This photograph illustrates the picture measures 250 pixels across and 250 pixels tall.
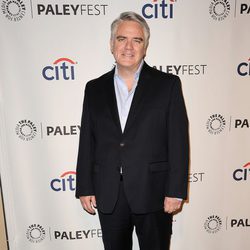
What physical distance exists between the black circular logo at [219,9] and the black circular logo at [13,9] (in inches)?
49.1

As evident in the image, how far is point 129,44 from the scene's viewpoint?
1.45 metres

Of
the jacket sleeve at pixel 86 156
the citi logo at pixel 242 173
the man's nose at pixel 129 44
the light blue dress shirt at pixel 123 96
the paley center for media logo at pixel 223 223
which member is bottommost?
the paley center for media logo at pixel 223 223

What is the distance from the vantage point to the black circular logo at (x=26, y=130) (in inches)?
75.0

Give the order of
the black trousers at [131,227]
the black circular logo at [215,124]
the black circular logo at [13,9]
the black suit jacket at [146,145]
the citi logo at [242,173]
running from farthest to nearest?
the citi logo at [242,173]
the black circular logo at [215,124]
the black circular logo at [13,9]
the black trousers at [131,227]
the black suit jacket at [146,145]

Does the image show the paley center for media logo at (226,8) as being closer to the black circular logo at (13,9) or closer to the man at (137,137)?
the man at (137,137)

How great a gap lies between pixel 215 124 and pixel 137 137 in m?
0.80

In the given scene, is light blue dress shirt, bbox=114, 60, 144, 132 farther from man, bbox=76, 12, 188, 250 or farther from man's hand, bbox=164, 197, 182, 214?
man's hand, bbox=164, 197, 182, 214

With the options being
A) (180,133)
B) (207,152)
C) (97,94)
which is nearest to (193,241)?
(207,152)

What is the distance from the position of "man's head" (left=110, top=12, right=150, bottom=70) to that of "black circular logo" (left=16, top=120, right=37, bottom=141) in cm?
83

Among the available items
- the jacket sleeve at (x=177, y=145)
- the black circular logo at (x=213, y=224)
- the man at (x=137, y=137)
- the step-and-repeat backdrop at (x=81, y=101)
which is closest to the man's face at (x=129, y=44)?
the man at (x=137, y=137)

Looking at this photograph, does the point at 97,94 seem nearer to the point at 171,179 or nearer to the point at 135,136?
the point at 135,136

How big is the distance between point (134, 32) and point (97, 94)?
15.9 inches

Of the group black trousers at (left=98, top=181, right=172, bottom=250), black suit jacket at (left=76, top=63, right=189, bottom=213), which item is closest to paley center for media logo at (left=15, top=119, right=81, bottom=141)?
black suit jacket at (left=76, top=63, right=189, bottom=213)

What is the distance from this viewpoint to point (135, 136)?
1448mm
